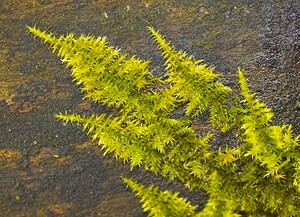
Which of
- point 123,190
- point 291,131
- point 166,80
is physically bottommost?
point 123,190

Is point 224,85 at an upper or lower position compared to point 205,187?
upper

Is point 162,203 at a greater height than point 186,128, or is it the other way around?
point 186,128

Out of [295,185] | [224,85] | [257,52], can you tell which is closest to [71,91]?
[224,85]

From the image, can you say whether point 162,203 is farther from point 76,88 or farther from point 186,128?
point 76,88

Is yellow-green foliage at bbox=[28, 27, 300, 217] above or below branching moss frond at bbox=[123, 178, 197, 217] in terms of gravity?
above

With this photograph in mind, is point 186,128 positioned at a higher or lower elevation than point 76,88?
higher

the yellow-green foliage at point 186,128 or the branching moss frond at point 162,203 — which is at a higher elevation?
the yellow-green foliage at point 186,128

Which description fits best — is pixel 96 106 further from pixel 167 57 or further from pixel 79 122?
pixel 167 57

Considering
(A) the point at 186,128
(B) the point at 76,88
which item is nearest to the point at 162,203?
(A) the point at 186,128
